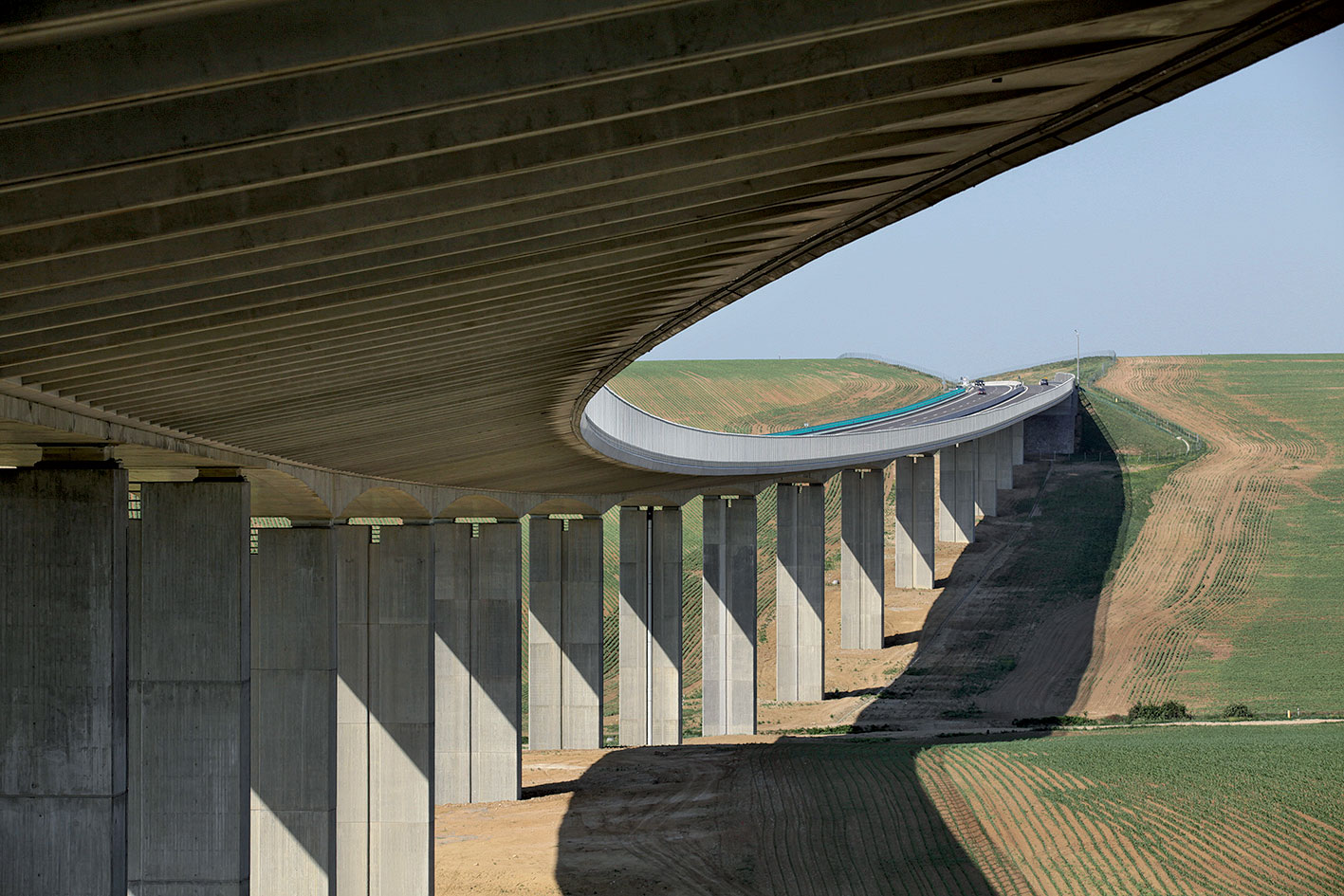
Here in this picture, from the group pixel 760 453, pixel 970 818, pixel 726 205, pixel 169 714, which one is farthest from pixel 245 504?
pixel 760 453

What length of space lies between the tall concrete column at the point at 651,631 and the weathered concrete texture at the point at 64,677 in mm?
37410

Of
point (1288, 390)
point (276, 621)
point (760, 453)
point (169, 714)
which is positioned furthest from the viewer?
point (1288, 390)

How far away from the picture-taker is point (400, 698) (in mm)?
29469

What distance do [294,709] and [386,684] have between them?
20.0ft

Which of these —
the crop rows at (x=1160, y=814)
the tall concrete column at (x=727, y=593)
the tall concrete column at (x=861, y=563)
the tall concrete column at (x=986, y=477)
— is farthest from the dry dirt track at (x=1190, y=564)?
the crop rows at (x=1160, y=814)

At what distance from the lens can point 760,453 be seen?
41.5m

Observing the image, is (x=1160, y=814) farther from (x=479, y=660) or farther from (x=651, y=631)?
(x=651, y=631)

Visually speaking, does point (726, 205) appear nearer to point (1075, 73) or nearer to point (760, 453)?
point (1075, 73)

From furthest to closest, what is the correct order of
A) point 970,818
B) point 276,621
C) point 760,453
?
point 760,453 < point 970,818 < point 276,621

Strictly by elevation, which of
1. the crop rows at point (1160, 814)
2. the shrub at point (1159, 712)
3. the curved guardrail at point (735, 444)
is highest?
the curved guardrail at point (735, 444)

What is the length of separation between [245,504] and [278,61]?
1362 centimetres

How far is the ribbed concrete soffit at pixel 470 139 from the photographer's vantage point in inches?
208

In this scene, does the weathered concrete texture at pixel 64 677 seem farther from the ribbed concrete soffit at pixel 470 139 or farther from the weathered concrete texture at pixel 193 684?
the weathered concrete texture at pixel 193 684

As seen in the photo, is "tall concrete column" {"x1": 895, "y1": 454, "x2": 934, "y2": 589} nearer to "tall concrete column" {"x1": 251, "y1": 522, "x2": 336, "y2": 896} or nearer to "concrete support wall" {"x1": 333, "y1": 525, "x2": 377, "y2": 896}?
"concrete support wall" {"x1": 333, "y1": 525, "x2": 377, "y2": 896}
